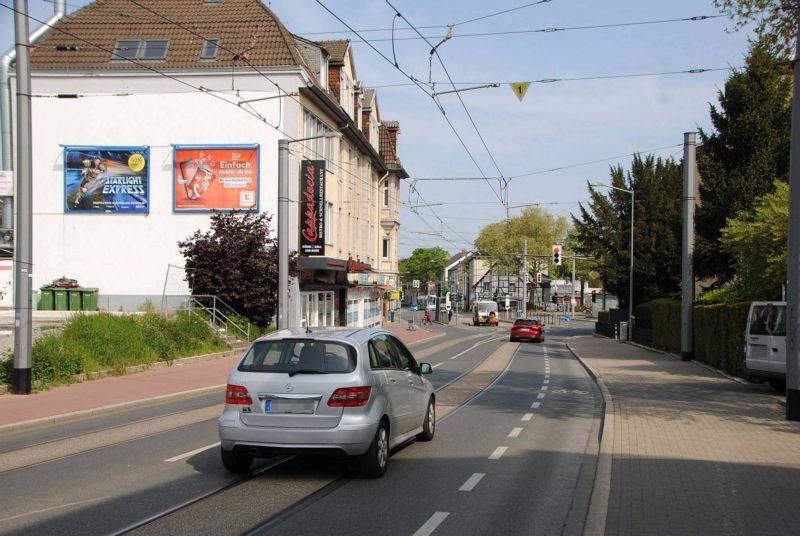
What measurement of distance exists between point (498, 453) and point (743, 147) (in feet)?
71.0

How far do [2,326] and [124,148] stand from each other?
12750 mm

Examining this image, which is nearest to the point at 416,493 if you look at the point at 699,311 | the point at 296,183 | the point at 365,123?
the point at 699,311

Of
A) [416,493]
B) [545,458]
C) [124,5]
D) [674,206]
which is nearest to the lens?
[416,493]

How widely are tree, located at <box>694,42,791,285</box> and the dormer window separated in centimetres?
2173

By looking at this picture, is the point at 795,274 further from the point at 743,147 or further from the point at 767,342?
the point at 743,147

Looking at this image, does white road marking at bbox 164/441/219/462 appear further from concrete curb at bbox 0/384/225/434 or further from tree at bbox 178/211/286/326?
tree at bbox 178/211/286/326

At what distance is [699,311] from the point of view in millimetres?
25703

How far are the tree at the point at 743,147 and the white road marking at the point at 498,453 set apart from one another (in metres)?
19.2

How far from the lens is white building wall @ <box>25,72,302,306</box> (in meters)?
32.1

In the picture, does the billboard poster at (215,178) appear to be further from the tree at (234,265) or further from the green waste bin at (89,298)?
the green waste bin at (89,298)

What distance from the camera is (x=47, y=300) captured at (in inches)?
1188

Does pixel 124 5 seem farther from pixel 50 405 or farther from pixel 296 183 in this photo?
pixel 50 405

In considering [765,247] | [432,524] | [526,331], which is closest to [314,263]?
[526,331]

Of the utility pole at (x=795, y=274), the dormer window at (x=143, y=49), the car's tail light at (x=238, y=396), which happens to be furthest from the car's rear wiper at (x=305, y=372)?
the dormer window at (x=143, y=49)
